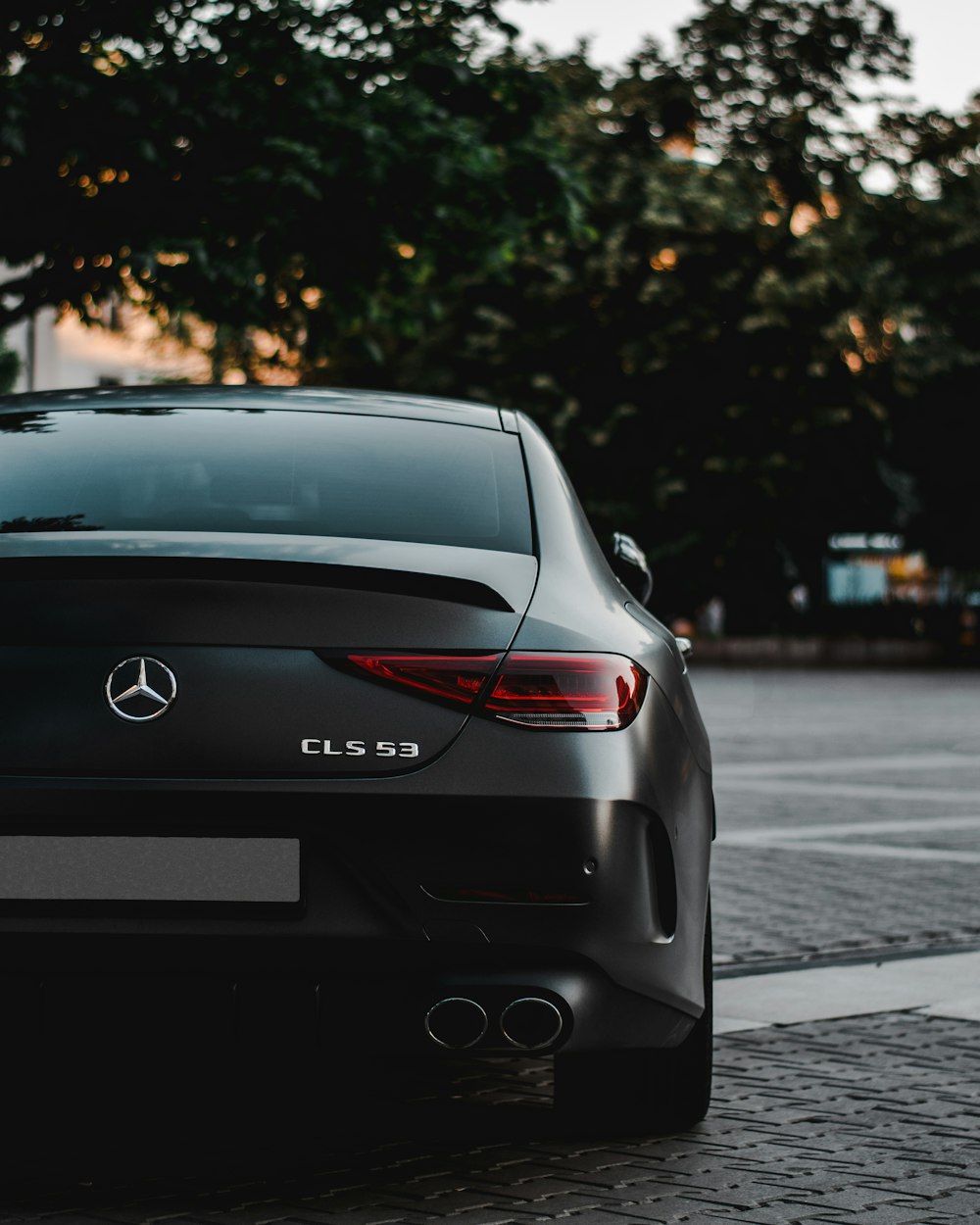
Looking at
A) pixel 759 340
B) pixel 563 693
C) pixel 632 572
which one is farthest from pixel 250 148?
pixel 759 340

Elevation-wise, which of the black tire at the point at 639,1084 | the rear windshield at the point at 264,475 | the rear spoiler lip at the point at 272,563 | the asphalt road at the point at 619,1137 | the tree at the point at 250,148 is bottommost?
the asphalt road at the point at 619,1137

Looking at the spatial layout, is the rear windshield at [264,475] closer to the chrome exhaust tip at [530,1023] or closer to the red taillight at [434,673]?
the red taillight at [434,673]

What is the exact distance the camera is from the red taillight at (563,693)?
12.1ft

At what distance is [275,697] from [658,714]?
75 centimetres

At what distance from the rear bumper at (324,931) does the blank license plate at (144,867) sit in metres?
0.02

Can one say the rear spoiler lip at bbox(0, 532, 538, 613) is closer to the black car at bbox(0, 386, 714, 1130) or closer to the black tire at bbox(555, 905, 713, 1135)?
the black car at bbox(0, 386, 714, 1130)

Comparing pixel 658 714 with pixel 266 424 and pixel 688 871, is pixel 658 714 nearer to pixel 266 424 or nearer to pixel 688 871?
pixel 688 871

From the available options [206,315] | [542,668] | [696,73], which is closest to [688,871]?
[542,668]

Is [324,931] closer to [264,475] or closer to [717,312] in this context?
[264,475]

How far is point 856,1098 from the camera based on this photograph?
16.0 ft

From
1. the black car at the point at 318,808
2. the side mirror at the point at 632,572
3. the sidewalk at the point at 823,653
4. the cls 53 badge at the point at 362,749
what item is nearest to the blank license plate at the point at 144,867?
the black car at the point at 318,808

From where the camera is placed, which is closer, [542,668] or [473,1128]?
[542,668]

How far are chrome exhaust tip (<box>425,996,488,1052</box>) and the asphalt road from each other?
37cm

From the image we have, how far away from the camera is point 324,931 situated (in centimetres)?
360
